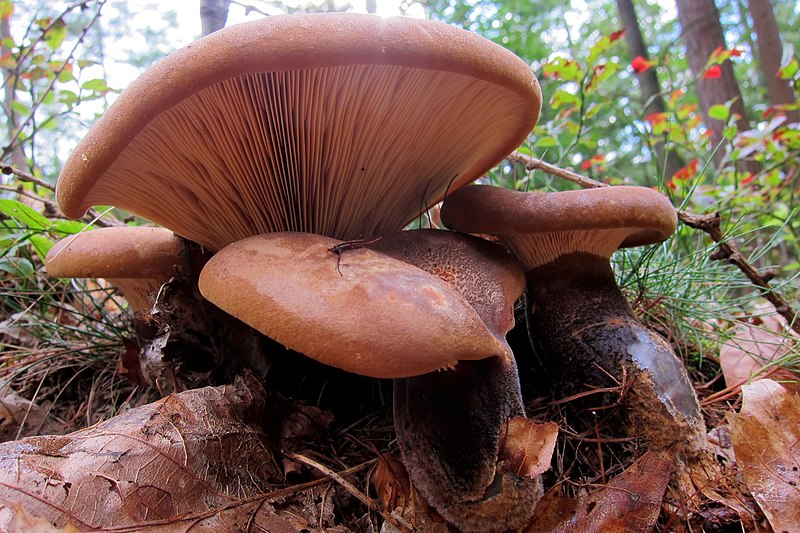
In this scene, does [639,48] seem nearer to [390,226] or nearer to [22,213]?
[390,226]

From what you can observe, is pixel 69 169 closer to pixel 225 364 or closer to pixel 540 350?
pixel 225 364

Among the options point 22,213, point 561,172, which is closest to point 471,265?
point 561,172

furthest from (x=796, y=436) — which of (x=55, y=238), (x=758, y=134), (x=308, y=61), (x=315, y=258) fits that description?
(x=758, y=134)

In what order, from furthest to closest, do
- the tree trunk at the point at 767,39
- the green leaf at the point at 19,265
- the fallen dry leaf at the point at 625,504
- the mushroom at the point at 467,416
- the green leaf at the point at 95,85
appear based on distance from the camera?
the tree trunk at the point at 767,39 < the green leaf at the point at 95,85 < the green leaf at the point at 19,265 < the mushroom at the point at 467,416 < the fallen dry leaf at the point at 625,504

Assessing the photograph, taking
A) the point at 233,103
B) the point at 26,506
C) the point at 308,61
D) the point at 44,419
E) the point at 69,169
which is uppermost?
the point at 308,61

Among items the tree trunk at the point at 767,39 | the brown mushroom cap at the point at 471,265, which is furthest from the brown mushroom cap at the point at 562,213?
the tree trunk at the point at 767,39

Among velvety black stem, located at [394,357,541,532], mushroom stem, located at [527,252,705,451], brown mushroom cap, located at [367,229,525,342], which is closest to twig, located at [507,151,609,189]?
mushroom stem, located at [527,252,705,451]

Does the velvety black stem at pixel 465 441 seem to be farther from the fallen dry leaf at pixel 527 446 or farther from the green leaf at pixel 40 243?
the green leaf at pixel 40 243

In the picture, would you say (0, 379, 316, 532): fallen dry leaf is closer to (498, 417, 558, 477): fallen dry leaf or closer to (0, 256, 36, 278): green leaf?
(498, 417, 558, 477): fallen dry leaf
